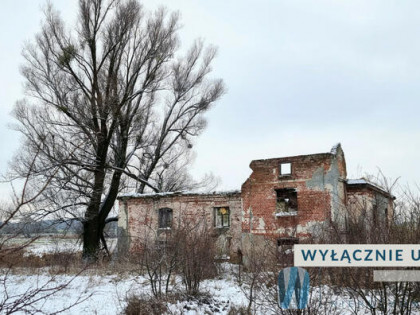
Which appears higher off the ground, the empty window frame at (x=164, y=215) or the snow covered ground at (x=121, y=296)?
the empty window frame at (x=164, y=215)

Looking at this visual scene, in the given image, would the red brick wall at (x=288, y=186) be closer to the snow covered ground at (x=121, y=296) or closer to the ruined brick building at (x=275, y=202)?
the ruined brick building at (x=275, y=202)

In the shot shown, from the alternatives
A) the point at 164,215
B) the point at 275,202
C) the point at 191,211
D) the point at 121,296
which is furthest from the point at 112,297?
the point at 164,215

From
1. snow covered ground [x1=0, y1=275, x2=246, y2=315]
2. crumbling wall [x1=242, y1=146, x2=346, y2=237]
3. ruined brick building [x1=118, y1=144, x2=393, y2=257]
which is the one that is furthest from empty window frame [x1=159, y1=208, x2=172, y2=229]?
snow covered ground [x1=0, y1=275, x2=246, y2=315]

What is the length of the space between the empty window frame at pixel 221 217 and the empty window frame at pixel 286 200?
2737 mm

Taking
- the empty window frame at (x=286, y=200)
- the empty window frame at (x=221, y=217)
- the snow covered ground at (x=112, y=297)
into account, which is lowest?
the snow covered ground at (x=112, y=297)

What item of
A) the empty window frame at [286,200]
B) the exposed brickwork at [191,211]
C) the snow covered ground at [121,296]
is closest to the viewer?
the snow covered ground at [121,296]

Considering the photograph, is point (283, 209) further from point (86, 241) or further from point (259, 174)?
point (86, 241)

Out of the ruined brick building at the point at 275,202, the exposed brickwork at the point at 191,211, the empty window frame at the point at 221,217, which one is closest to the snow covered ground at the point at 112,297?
the ruined brick building at the point at 275,202

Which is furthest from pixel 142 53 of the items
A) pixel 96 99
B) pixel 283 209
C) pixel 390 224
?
pixel 390 224

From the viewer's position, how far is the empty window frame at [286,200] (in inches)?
776

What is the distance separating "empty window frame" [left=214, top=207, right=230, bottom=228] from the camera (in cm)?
2147

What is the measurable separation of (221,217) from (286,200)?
3.61m

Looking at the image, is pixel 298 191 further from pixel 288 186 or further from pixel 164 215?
pixel 164 215

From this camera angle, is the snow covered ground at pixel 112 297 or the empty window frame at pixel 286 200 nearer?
the snow covered ground at pixel 112 297
